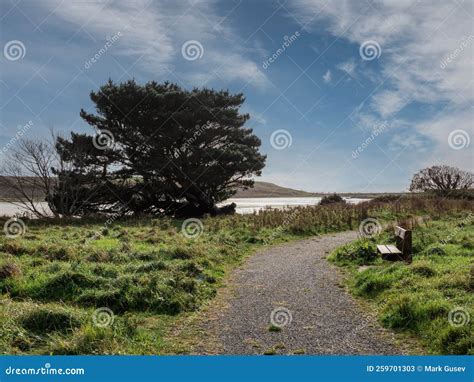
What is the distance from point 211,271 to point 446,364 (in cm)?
768

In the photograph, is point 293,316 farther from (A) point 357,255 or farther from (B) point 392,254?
(A) point 357,255

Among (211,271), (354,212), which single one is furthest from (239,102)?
(211,271)

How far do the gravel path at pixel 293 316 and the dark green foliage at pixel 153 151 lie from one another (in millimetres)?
22888

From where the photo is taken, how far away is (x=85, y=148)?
117ft

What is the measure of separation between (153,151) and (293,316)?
2929 centimetres

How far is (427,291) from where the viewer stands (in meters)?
8.85

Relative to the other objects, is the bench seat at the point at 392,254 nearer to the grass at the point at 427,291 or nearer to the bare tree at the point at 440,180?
the grass at the point at 427,291

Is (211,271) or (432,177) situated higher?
(432,177)

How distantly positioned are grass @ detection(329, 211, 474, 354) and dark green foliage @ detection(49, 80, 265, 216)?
75.4 feet

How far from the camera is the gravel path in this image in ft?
24.0

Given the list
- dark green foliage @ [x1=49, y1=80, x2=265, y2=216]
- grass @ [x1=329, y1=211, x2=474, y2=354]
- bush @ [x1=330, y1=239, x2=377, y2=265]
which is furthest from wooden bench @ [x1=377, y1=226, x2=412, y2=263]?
dark green foliage @ [x1=49, y1=80, x2=265, y2=216]

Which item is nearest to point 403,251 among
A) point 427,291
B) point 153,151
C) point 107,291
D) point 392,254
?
point 392,254

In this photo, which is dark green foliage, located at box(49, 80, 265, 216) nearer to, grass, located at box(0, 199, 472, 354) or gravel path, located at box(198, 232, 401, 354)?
grass, located at box(0, 199, 472, 354)

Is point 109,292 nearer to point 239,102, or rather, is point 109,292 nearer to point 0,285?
point 0,285
